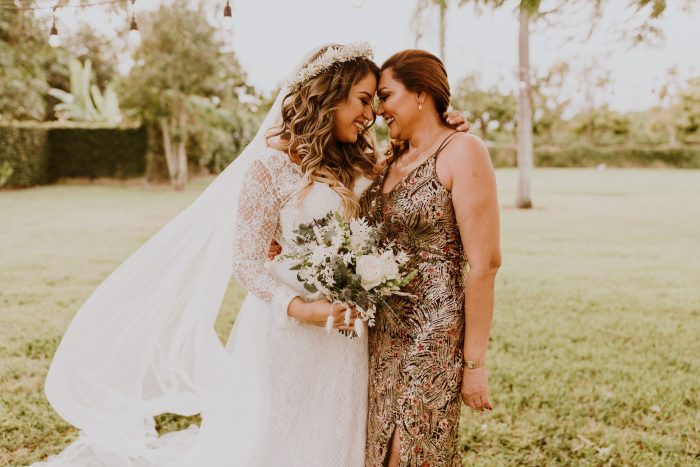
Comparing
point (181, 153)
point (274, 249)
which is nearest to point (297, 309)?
point (274, 249)

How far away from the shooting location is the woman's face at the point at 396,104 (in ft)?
8.82

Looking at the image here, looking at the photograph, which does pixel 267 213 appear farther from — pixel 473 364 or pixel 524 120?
pixel 524 120

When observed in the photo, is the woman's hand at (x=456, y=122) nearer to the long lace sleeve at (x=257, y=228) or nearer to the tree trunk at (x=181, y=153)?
the long lace sleeve at (x=257, y=228)


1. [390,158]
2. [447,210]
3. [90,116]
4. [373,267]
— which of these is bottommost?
[373,267]

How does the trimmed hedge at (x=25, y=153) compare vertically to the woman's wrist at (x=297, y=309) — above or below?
above

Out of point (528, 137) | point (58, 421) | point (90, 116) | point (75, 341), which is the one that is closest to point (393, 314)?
point (75, 341)

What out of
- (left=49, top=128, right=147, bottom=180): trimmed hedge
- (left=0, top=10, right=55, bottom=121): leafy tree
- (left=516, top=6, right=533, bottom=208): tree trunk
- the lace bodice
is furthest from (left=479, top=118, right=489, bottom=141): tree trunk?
the lace bodice

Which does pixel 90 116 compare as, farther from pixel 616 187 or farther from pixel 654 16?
pixel 654 16

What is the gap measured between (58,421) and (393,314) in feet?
10.2

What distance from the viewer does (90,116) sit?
32.4 metres

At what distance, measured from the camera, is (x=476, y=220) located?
2.45 m

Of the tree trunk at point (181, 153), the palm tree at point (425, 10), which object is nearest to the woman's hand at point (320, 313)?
the palm tree at point (425, 10)

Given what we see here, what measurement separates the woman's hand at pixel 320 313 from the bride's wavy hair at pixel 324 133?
45 cm

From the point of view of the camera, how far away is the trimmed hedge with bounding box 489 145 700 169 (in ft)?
154
